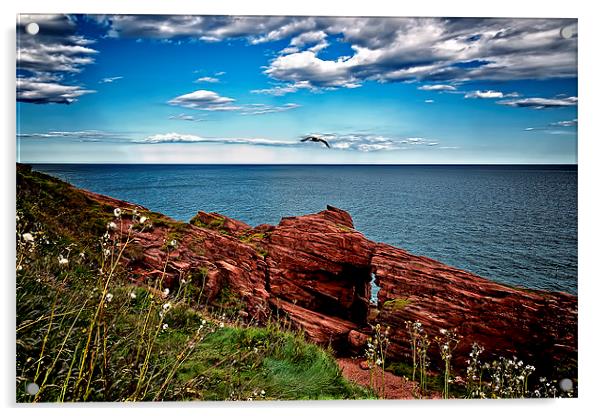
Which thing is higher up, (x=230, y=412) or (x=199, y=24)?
(x=199, y=24)

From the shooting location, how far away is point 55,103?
416cm

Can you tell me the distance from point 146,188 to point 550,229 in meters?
3.20

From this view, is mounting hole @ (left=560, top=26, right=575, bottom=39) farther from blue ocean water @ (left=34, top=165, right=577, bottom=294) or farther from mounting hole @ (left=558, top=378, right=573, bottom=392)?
mounting hole @ (left=558, top=378, right=573, bottom=392)

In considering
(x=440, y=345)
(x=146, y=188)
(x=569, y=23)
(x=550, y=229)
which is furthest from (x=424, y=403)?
(x=569, y=23)

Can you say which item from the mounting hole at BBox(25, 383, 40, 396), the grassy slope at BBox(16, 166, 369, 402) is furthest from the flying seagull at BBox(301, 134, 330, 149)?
the mounting hole at BBox(25, 383, 40, 396)

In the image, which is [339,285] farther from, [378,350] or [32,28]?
[32,28]

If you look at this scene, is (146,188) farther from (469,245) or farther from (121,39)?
(469,245)

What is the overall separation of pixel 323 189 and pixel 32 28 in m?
2.50

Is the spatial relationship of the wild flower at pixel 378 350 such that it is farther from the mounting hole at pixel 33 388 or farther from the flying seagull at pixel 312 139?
the mounting hole at pixel 33 388

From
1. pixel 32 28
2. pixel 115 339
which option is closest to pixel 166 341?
pixel 115 339

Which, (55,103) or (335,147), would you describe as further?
(335,147)

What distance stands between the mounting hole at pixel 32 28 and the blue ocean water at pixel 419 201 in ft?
3.27

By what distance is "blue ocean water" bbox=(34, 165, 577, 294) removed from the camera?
172 inches

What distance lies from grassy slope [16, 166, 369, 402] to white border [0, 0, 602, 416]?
0.13 meters
